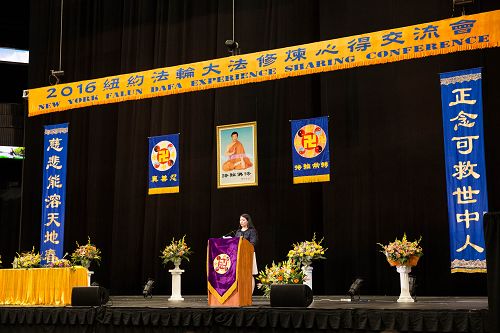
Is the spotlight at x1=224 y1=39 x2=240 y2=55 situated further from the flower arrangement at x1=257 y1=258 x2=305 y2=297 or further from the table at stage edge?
the table at stage edge

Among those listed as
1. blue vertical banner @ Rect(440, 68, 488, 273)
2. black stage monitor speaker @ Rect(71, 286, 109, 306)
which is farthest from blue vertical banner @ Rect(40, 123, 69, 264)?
blue vertical banner @ Rect(440, 68, 488, 273)

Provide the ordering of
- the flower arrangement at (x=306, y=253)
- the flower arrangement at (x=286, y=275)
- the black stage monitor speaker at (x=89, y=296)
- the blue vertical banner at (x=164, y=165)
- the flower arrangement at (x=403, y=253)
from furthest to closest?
1. the blue vertical banner at (x=164, y=165)
2. the flower arrangement at (x=306, y=253)
3. the flower arrangement at (x=403, y=253)
4. the black stage monitor speaker at (x=89, y=296)
5. the flower arrangement at (x=286, y=275)

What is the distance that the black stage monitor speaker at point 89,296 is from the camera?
7422mm

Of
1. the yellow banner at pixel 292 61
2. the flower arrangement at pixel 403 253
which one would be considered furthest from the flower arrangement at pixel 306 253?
the yellow banner at pixel 292 61

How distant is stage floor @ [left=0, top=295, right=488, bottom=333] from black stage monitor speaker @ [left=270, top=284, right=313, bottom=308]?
0.10 metres

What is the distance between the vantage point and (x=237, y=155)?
10.7 m

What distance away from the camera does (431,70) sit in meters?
9.48

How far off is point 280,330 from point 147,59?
7118mm

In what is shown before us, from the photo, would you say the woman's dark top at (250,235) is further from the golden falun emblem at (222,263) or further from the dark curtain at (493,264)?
the dark curtain at (493,264)

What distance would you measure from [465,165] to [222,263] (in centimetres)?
382

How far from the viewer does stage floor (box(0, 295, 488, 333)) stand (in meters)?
5.89

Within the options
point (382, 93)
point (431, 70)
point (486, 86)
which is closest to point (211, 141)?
point (382, 93)

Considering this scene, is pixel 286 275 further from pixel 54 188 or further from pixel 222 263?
pixel 54 188

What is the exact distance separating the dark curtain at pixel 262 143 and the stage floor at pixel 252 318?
262 centimetres
